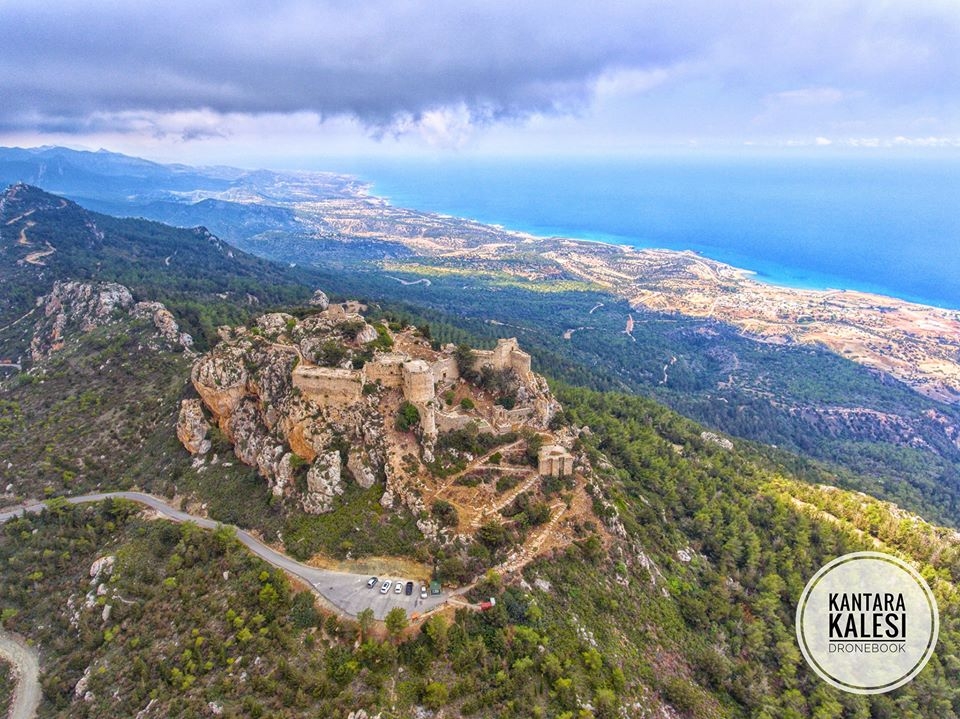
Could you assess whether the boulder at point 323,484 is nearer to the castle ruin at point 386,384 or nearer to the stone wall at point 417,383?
the castle ruin at point 386,384

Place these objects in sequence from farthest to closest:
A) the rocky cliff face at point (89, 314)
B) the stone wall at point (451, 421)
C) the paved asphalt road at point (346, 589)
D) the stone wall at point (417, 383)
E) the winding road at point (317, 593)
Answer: the rocky cliff face at point (89, 314) → the stone wall at point (451, 421) → the stone wall at point (417, 383) → the paved asphalt road at point (346, 589) → the winding road at point (317, 593)

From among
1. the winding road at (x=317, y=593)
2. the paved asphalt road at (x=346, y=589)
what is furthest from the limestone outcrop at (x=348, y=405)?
the winding road at (x=317, y=593)

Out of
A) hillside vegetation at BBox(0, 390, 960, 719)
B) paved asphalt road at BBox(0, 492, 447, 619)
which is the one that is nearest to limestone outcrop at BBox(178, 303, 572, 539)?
paved asphalt road at BBox(0, 492, 447, 619)

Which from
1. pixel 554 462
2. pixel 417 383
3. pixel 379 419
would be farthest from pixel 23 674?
pixel 554 462

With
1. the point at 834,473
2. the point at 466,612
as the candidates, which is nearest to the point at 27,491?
the point at 466,612

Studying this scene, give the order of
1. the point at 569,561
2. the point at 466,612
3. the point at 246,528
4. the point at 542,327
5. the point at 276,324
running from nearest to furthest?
the point at 466,612
the point at 569,561
the point at 246,528
the point at 276,324
the point at 542,327

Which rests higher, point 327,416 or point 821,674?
point 327,416

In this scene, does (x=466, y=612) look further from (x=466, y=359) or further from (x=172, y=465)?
(x=172, y=465)
